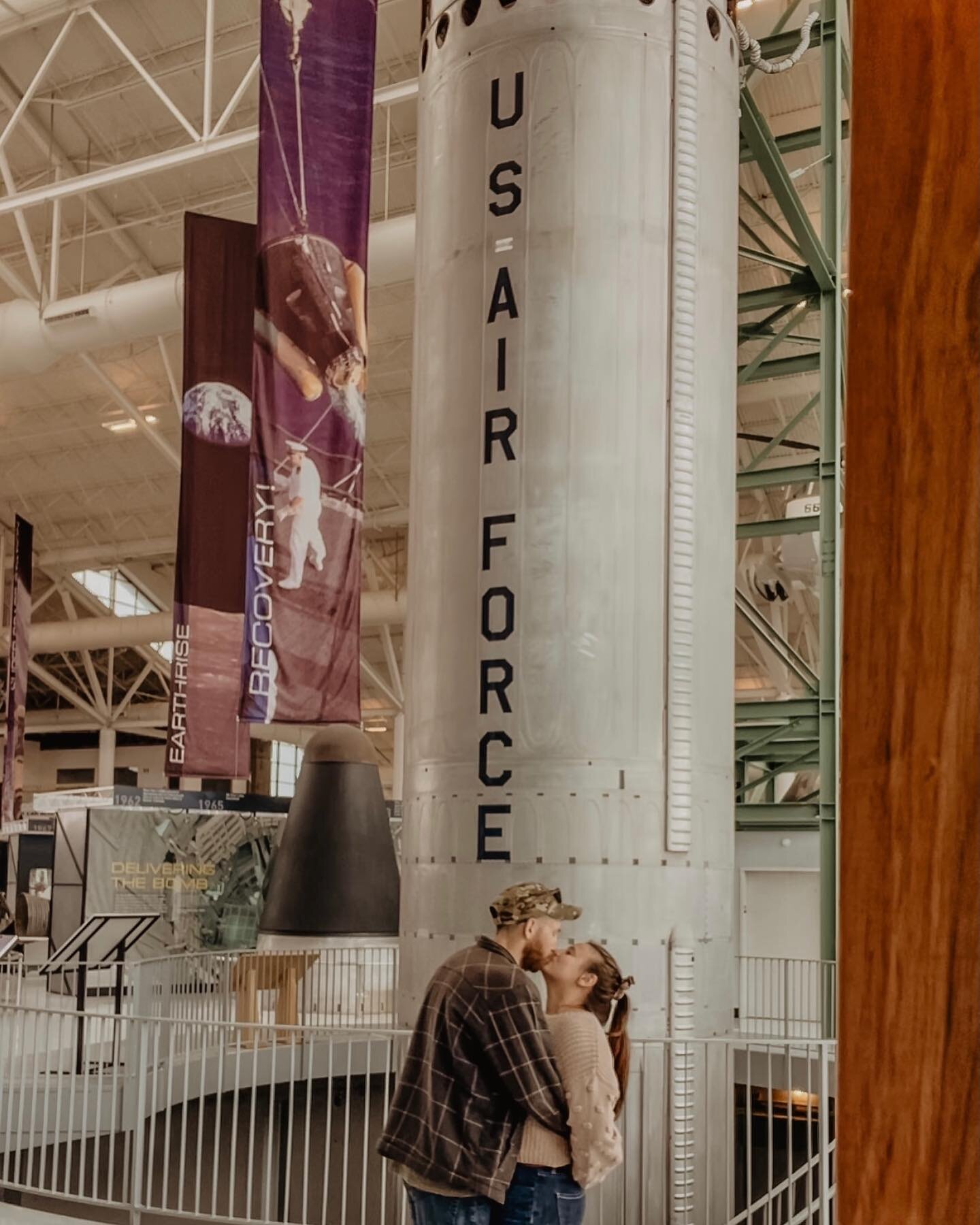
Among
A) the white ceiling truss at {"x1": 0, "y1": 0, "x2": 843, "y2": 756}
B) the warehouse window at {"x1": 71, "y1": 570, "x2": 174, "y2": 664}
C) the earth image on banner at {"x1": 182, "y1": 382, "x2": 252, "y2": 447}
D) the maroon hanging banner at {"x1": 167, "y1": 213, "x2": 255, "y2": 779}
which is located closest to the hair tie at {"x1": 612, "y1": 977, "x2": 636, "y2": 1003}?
the maroon hanging banner at {"x1": 167, "y1": 213, "x2": 255, "y2": 779}

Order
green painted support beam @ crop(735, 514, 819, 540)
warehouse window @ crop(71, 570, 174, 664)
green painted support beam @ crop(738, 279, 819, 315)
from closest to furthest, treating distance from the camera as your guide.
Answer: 1. green painted support beam @ crop(735, 514, 819, 540)
2. green painted support beam @ crop(738, 279, 819, 315)
3. warehouse window @ crop(71, 570, 174, 664)

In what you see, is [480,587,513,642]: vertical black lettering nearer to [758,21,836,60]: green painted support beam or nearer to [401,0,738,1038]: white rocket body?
[401,0,738,1038]: white rocket body

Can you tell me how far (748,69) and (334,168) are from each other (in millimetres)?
4152

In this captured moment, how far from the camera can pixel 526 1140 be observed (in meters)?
4.20

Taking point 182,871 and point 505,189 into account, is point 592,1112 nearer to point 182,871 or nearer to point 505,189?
point 505,189

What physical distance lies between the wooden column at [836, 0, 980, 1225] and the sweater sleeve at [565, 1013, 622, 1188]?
8.45ft

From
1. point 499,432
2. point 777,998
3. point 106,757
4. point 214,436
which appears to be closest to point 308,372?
point 499,432

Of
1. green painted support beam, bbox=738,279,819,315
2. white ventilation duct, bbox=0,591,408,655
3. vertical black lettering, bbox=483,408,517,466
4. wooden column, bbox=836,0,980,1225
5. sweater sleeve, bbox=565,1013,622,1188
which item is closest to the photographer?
wooden column, bbox=836,0,980,1225

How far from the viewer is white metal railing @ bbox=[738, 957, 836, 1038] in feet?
46.7

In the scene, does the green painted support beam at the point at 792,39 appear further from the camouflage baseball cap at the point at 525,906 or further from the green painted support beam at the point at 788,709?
the camouflage baseball cap at the point at 525,906

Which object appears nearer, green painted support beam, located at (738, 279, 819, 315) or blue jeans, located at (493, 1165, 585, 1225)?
blue jeans, located at (493, 1165, 585, 1225)

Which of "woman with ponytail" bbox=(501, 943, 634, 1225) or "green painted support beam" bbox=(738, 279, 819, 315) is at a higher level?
"green painted support beam" bbox=(738, 279, 819, 315)

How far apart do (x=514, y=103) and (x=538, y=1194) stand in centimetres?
550

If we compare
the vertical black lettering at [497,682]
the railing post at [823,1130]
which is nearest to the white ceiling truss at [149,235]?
the vertical black lettering at [497,682]
